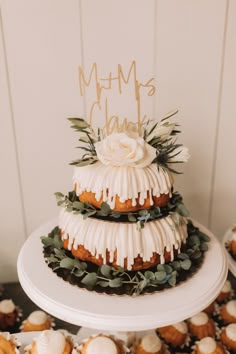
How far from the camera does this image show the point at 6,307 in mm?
Answer: 1455

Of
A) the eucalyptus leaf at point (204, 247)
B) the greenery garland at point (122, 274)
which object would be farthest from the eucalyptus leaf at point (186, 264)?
the eucalyptus leaf at point (204, 247)

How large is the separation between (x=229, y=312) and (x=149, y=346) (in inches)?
13.9

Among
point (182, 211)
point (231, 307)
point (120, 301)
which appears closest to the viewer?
point (120, 301)

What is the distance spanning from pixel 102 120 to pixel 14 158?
0.33m

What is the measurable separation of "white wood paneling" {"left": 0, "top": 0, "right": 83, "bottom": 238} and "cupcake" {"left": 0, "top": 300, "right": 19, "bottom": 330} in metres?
0.33

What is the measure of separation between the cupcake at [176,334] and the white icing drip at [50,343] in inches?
18.2

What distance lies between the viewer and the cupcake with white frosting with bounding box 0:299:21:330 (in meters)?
1.44

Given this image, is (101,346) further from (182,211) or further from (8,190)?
(8,190)

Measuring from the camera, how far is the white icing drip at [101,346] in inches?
38.4

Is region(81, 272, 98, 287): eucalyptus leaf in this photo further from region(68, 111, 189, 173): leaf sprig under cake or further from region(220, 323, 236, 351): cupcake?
region(220, 323, 236, 351): cupcake

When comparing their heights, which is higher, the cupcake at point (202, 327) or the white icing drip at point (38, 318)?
the white icing drip at point (38, 318)

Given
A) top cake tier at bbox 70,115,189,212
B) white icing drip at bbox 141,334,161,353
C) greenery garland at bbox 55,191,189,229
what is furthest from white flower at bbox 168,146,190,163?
white icing drip at bbox 141,334,161,353

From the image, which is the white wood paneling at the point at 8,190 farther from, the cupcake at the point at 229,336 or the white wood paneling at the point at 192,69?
the cupcake at the point at 229,336

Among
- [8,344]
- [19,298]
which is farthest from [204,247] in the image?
[19,298]
